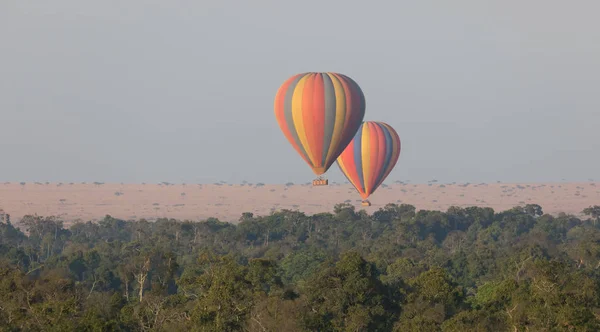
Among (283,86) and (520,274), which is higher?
(283,86)

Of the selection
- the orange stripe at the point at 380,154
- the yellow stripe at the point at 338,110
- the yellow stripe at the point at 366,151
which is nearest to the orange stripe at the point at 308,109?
the yellow stripe at the point at 338,110

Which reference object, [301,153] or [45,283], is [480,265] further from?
[45,283]

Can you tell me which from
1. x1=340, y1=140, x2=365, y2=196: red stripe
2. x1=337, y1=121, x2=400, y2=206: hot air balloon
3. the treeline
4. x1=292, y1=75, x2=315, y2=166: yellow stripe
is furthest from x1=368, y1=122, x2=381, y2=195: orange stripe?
x1=292, y1=75, x2=315, y2=166: yellow stripe

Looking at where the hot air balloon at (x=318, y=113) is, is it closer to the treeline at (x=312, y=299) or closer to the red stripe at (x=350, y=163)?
the treeline at (x=312, y=299)

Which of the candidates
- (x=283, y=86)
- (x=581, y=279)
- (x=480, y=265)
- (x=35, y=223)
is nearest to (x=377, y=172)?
(x=480, y=265)

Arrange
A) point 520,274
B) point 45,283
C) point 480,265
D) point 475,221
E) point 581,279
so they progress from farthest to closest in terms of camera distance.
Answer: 1. point 475,221
2. point 480,265
3. point 520,274
4. point 581,279
5. point 45,283

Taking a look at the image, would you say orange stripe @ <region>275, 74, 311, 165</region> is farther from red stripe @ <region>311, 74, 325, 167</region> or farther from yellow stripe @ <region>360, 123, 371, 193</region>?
yellow stripe @ <region>360, 123, 371, 193</region>
